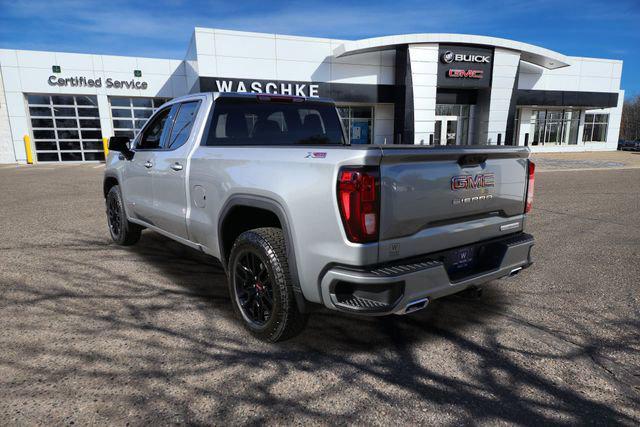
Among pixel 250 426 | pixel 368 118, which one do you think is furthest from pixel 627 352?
pixel 368 118

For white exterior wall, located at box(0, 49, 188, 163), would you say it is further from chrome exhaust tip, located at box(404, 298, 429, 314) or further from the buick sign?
chrome exhaust tip, located at box(404, 298, 429, 314)

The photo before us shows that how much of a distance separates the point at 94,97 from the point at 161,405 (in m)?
25.0

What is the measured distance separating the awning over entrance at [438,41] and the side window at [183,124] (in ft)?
66.4

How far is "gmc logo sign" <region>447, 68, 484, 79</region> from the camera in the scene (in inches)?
957

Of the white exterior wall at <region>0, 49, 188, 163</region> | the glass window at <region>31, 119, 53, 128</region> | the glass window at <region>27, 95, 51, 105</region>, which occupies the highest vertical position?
the white exterior wall at <region>0, 49, 188, 163</region>

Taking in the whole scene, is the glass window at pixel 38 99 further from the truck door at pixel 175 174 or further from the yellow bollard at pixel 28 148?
the truck door at pixel 175 174

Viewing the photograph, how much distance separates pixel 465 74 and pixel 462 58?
95cm

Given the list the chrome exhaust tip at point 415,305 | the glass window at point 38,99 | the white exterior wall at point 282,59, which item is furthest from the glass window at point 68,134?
the chrome exhaust tip at point 415,305

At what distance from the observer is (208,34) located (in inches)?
818

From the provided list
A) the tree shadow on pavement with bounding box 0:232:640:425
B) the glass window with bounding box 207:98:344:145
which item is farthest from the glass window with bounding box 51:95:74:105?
the glass window with bounding box 207:98:344:145

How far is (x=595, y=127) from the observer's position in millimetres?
35688

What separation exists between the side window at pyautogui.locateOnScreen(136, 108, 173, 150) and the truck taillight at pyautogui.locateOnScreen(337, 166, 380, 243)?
2742 millimetres

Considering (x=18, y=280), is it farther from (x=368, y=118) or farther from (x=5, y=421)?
(x=368, y=118)

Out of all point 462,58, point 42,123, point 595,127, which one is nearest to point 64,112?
point 42,123
